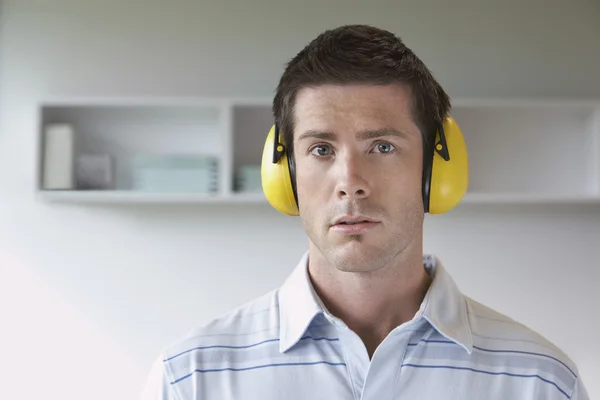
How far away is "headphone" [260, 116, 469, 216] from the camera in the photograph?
1275mm

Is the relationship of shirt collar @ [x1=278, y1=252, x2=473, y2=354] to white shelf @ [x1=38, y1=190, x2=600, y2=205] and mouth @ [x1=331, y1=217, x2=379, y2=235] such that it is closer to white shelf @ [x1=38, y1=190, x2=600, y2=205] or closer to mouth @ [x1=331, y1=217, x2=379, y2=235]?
mouth @ [x1=331, y1=217, x2=379, y2=235]

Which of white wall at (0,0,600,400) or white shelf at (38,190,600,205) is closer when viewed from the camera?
white shelf at (38,190,600,205)

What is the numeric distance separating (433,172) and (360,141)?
157mm

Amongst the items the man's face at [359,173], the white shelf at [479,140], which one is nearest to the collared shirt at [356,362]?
the man's face at [359,173]

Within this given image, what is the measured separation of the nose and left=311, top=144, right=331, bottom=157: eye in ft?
0.15

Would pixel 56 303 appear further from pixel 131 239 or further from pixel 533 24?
pixel 533 24

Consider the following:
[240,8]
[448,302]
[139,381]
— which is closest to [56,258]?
[139,381]

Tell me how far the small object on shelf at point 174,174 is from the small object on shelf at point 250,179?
123mm

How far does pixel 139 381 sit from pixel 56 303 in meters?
0.45

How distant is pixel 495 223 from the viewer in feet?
9.45

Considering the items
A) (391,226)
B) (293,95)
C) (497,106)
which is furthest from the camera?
(497,106)

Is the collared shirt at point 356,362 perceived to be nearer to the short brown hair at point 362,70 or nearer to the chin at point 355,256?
the chin at point 355,256

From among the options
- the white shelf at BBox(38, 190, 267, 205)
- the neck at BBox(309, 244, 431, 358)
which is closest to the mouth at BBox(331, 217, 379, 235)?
the neck at BBox(309, 244, 431, 358)

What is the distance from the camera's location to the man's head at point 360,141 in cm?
119
